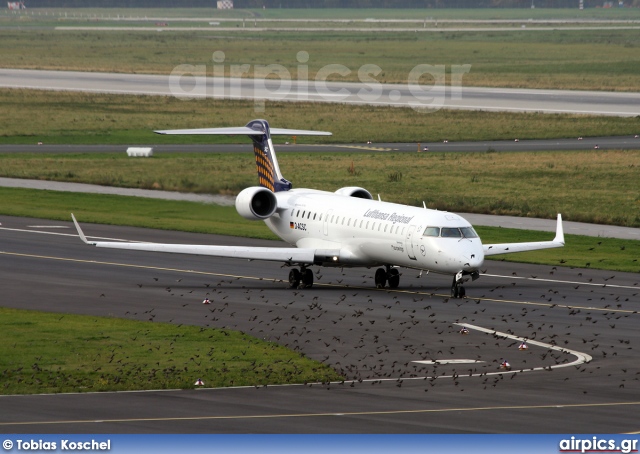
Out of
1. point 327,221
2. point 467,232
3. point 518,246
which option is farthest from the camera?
point 327,221

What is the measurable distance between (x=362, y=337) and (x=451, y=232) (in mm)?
8037

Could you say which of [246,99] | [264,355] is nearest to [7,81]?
[246,99]

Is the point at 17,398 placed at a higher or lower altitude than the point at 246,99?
lower

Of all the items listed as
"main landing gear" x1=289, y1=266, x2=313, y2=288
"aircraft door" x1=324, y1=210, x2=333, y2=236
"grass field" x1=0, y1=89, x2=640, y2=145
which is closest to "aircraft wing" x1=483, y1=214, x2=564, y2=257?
"aircraft door" x1=324, y1=210, x2=333, y2=236

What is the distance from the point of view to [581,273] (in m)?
50.0

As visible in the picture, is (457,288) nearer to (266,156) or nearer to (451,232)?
(451,232)

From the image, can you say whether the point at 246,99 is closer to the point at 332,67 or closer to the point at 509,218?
the point at 332,67

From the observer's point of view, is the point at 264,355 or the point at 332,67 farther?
the point at 332,67

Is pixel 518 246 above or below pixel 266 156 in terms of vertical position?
below

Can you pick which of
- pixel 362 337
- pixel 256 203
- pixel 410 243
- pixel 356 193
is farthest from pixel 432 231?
pixel 256 203

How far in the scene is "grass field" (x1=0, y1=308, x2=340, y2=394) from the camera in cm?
2983

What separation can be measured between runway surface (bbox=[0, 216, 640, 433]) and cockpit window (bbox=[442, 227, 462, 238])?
7.45 ft

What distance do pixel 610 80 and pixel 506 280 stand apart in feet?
352

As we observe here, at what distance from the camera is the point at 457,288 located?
43.6 meters
